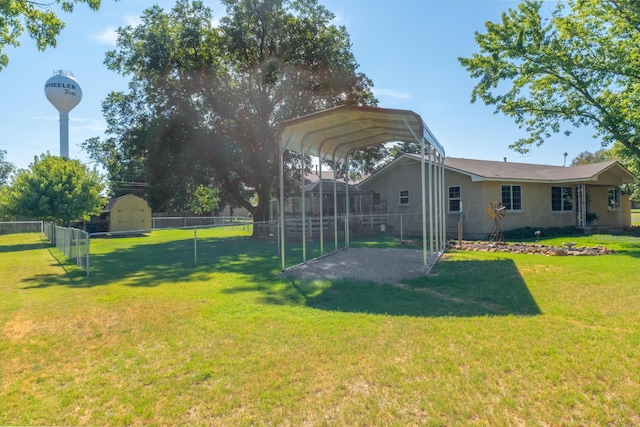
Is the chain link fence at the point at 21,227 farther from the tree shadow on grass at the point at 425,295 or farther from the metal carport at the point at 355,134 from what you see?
the tree shadow on grass at the point at 425,295

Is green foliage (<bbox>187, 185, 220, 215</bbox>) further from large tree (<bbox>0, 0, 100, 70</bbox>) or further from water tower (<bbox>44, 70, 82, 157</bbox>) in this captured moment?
large tree (<bbox>0, 0, 100, 70</bbox>)

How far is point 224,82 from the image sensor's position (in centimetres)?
1916

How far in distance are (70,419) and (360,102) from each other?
19786 millimetres

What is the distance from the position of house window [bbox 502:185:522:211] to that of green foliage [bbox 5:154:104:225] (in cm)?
2135

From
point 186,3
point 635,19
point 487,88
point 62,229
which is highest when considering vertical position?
point 186,3

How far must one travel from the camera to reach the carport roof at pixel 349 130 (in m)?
8.23

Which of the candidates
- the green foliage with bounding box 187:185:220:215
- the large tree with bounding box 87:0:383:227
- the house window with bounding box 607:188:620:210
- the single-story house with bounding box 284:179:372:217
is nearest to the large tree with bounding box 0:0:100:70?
the large tree with bounding box 87:0:383:227

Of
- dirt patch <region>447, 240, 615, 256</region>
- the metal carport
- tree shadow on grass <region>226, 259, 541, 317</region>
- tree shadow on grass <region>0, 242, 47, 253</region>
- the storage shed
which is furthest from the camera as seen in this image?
the storage shed

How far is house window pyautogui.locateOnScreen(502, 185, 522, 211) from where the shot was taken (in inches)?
725

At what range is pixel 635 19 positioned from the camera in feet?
48.2

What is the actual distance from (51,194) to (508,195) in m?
22.8

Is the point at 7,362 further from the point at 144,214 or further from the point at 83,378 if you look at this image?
the point at 144,214

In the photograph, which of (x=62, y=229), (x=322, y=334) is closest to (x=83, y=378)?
(x=322, y=334)

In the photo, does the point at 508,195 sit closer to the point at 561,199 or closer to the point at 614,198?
the point at 561,199
